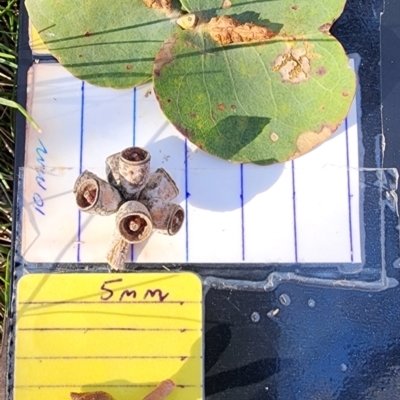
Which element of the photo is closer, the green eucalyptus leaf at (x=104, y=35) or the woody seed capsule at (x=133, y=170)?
the woody seed capsule at (x=133, y=170)

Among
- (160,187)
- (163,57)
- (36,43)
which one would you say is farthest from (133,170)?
(36,43)

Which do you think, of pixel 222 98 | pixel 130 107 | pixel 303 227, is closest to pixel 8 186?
pixel 130 107

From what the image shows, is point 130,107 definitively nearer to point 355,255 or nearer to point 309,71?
point 309,71

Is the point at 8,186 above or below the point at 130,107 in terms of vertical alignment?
below

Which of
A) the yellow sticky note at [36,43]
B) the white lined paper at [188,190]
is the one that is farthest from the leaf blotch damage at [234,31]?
the yellow sticky note at [36,43]

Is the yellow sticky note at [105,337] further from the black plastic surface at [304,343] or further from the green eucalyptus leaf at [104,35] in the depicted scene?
the green eucalyptus leaf at [104,35]

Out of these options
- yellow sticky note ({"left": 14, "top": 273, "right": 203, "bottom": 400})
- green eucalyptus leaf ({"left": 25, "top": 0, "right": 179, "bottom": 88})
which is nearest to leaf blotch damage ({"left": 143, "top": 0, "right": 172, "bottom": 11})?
green eucalyptus leaf ({"left": 25, "top": 0, "right": 179, "bottom": 88})

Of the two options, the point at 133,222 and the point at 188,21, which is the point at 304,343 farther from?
the point at 188,21
